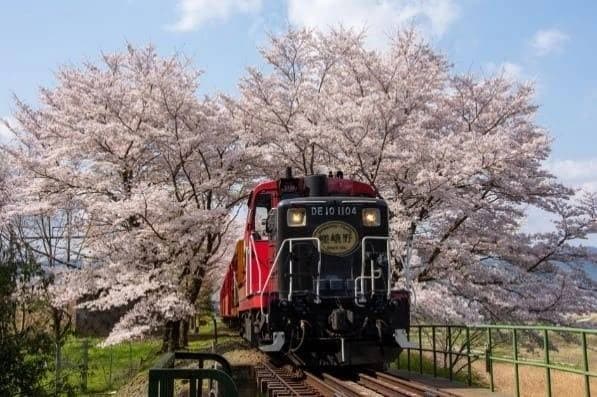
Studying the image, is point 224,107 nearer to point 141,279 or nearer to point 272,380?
point 141,279

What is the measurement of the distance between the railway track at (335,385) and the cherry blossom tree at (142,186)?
599 cm

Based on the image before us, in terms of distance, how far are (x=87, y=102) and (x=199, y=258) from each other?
20.0ft

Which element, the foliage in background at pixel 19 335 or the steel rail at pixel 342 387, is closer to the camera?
the foliage in background at pixel 19 335

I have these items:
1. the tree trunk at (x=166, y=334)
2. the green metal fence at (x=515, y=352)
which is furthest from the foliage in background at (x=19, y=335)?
the tree trunk at (x=166, y=334)

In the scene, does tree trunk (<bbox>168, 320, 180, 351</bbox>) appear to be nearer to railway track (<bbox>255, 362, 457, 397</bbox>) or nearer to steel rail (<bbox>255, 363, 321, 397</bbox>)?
steel rail (<bbox>255, 363, 321, 397</bbox>)

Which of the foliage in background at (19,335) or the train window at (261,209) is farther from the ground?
the train window at (261,209)

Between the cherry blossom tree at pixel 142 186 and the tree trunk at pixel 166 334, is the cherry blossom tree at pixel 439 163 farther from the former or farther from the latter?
the tree trunk at pixel 166 334

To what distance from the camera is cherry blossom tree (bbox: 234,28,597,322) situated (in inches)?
666

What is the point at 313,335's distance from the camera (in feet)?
34.3

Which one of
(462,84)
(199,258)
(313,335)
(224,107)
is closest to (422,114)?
(462,84)

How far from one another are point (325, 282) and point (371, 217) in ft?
4.67

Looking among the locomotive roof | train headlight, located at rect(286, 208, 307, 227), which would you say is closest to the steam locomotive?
train headlight, located at rect(286, 208, 307, 227)

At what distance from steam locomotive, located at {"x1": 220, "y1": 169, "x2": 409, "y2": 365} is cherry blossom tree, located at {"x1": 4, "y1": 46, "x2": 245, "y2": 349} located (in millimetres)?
6397

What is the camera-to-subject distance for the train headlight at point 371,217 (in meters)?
11.3
